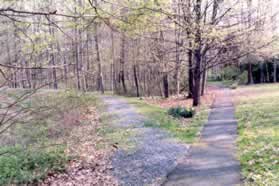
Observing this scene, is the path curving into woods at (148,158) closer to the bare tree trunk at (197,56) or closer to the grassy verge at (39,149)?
the grassy verge at (39,149)

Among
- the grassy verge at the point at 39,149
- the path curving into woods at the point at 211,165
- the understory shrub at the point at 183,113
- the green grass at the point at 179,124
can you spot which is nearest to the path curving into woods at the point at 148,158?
the path curving into woods at the point at 211,165

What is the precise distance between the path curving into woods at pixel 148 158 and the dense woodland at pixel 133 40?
218 centimetres

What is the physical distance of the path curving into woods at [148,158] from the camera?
6557 mm

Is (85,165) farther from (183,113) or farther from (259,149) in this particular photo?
(183,113)

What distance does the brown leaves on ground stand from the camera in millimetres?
6921

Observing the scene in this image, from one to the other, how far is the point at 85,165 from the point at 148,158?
5.15 feet

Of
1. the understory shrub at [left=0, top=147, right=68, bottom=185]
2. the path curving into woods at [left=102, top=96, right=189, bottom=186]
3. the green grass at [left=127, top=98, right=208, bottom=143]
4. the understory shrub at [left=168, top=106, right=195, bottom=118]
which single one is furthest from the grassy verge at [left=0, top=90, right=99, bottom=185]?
the understory shrub at [left=168, top=106, right=195, bottom=118]

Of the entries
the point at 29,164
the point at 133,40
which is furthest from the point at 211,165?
the point at 133,40

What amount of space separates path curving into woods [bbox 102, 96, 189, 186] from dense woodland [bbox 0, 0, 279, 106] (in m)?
2.18

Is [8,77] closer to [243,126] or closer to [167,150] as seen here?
[167,150]

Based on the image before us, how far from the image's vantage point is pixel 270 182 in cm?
562

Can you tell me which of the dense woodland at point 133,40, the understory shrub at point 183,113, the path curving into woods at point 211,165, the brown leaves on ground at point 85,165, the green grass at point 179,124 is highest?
the dense woodland at point 133,40

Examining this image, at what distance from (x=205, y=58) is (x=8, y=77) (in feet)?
53.1

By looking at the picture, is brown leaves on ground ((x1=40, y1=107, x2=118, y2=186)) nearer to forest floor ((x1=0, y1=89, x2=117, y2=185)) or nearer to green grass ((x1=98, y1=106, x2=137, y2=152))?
forest floor ((x1=0, y1=89, x2=117, y2=185))
